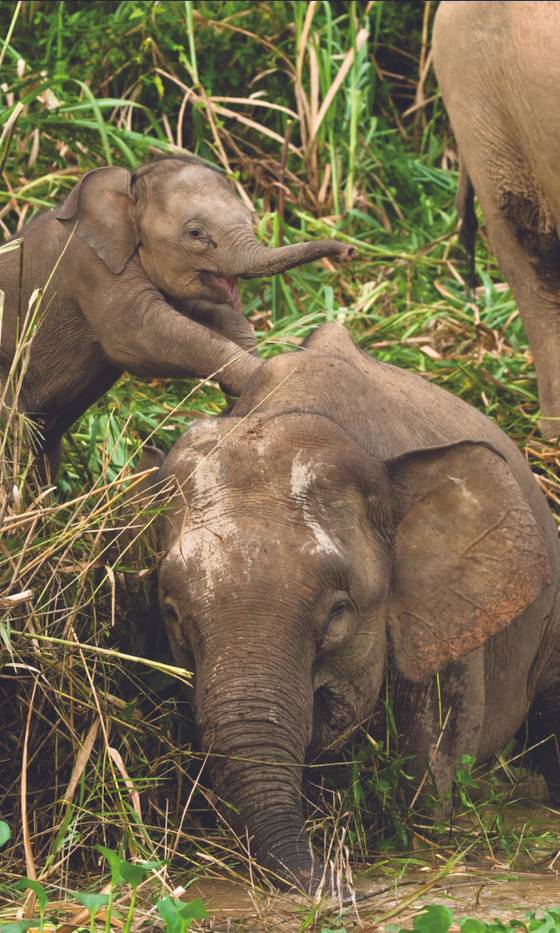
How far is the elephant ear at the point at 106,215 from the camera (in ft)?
15.8

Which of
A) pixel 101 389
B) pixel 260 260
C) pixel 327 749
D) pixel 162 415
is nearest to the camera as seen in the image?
pixel 327 749

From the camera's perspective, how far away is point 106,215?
4836mm

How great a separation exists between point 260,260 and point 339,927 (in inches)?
68.5

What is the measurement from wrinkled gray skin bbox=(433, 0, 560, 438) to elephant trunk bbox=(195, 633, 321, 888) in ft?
8.01

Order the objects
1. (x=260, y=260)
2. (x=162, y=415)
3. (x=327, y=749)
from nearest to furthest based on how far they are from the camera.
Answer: (x=327, y=749)
(x=260, y=260)
(x=162, y=415)

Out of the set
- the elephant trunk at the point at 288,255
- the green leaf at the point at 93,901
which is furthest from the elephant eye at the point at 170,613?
the green leaf at the point at 93,901

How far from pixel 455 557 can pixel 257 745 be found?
0.79 meters

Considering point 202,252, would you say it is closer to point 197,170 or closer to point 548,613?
point 197,170

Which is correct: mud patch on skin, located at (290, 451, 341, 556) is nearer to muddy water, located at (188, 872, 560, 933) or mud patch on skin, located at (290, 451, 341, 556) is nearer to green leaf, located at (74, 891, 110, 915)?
muddy water, located at (188, 872, 560, 933)

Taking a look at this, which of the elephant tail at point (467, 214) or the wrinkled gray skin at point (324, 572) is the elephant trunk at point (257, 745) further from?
the elephant tail at point (467, 214)

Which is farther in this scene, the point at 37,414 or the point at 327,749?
the point at 37,414

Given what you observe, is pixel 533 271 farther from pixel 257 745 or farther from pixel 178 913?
pixel 178 913

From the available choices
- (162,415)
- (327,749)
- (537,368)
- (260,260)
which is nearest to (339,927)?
(327,749)

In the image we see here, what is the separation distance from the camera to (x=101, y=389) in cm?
508
